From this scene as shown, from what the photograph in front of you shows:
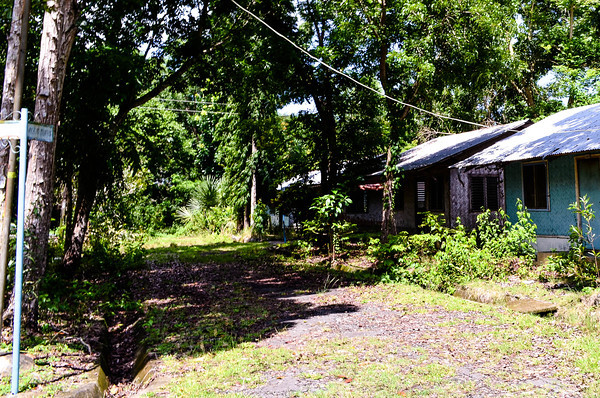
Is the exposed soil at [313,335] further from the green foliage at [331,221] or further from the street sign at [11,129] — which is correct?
the street sign at [11,129]

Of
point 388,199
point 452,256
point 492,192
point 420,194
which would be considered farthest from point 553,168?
point 420,194

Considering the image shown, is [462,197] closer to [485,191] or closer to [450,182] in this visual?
[450,182]

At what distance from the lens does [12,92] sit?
21.7 ft

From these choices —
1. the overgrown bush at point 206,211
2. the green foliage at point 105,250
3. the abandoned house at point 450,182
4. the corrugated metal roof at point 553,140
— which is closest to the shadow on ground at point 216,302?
the green foliage at point 105,250

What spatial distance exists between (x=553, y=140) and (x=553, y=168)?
1086 millimetres

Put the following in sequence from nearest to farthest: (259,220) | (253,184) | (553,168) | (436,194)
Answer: (553,168) < (436,194) < (259,220) < (253,184)

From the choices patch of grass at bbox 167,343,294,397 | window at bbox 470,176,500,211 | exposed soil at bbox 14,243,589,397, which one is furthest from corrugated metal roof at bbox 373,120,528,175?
patch of grass at bbox 167,343,294,397

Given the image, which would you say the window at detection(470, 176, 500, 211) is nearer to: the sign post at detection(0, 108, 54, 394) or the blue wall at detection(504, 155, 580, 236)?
the blue wall at detection(504, 155, 580, 236)

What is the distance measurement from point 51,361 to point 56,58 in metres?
4.37

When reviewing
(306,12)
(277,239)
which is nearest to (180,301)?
(306,12)

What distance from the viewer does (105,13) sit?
11820 millimetres

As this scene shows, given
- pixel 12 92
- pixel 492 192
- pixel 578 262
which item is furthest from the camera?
pixel 492 192

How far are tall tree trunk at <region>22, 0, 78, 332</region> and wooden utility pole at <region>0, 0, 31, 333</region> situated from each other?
1.17 feet

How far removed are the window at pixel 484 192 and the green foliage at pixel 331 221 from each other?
5.87 meters
